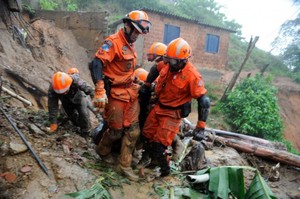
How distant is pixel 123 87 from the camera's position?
3885 millimetres

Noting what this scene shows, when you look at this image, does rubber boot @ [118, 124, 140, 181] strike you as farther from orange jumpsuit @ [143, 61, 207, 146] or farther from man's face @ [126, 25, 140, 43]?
man's face @ [126, 25, 140, 43]

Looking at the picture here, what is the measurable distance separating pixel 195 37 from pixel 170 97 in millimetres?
15048

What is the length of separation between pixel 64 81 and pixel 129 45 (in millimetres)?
1461

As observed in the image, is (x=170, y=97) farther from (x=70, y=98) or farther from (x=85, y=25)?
(x=85, y=25)

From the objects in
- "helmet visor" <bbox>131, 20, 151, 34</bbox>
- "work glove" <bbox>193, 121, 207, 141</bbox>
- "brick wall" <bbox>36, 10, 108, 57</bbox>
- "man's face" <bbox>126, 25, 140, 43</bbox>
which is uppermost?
"brick wall" <bbox>36, 10, 108, 57</bbox>

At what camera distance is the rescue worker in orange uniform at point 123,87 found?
3.70 meters

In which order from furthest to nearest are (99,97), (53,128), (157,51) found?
(157,51)
(53,128)
(99,97)

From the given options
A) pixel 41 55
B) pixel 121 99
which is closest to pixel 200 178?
pixel 121 99

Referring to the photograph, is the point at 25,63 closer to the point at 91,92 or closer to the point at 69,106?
the point at 69,106

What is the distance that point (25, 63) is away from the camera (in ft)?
28.0

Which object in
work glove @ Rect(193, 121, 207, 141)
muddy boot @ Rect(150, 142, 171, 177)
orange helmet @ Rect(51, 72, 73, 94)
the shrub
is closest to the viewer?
work glove @ Rect(193, 121, 207, 141)

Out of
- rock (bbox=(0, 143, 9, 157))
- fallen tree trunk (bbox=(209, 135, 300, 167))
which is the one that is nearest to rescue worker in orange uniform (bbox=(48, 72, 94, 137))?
rock (bbox=(0, 143, 9, 157))

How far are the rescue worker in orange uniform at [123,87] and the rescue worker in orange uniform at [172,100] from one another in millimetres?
286

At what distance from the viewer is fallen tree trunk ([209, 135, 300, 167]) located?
632 centimetres
